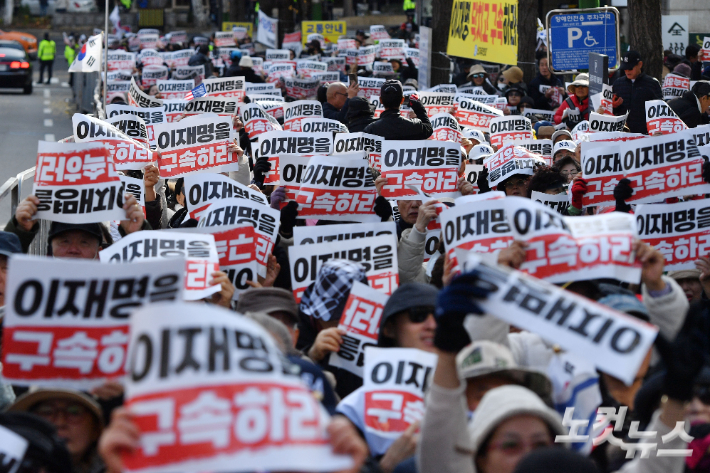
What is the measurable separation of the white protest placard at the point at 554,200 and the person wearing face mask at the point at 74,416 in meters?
4.73

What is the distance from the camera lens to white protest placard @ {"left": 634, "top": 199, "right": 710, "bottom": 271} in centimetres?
618

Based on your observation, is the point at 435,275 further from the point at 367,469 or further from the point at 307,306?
the point at 367,469

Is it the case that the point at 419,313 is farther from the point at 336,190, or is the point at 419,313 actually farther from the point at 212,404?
the point at 336,190

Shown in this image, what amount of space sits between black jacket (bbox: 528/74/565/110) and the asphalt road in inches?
323

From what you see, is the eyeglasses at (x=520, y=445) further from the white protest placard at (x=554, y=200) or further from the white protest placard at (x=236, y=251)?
the white protest placard at (x=554, y=200)

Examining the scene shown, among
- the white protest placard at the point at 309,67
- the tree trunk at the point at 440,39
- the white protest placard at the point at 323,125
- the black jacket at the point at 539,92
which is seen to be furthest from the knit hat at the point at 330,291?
the white protest placard at the point at 309,67

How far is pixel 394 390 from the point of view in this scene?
418 cm

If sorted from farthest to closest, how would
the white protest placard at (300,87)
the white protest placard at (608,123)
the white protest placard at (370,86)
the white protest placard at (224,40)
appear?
the white protest placard at (224,40), the white protest placard at (300,87), the white protest placard at (370,86), the white protest placard at (608,123)

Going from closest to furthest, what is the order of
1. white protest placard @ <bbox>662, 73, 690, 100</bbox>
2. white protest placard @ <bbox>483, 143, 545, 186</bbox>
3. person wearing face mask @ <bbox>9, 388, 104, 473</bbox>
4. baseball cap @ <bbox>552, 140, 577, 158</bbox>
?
person wearing face mask @ <bbox>9, 388, 104, 473</bbox>
white protest placard @ <bbox>483, 143, 545, 186</bbox>
baseball cap @ <bbox>552, 140, 577, 158</bbox>
white protest placard @ <bbox>662, 73, 690, 100</bbox>

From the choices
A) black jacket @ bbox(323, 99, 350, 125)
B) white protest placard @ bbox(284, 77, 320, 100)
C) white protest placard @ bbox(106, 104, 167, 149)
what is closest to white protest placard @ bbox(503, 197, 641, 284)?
black jacket @ bbox(323, 99, 350, 125)

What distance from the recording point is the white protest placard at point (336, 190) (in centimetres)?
759

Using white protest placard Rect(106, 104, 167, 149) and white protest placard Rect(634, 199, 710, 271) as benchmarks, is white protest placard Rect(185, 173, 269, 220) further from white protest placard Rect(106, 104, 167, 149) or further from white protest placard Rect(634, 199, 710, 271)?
white protest placard Rect(106, 104, 167, 149)

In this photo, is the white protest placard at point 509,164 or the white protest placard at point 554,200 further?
the white protest placard at point 509,164

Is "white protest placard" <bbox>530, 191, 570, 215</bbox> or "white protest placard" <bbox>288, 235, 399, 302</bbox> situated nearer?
"white protest placard" <bbox>288, 235, 399, 302</bbox>
